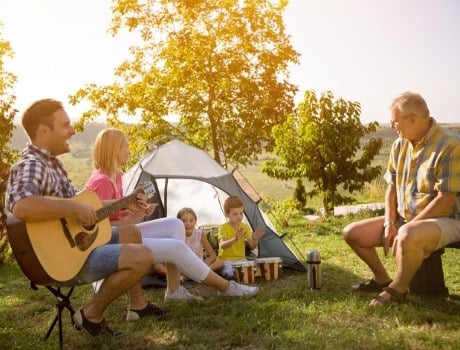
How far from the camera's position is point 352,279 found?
5238 millimetres

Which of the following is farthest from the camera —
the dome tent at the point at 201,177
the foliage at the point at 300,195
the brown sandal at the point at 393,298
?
the foliage at the point at 300,195

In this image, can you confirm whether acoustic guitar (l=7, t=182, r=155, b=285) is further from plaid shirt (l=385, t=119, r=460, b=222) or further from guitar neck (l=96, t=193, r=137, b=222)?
Answer: plaid shirt (l=385, t=119, r=460, b=222)

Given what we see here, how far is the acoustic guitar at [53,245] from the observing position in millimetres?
2984

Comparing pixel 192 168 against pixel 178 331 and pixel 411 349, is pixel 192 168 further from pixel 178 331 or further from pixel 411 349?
pixel 411 349

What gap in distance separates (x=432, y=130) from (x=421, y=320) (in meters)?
1.52

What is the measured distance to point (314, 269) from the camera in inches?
186

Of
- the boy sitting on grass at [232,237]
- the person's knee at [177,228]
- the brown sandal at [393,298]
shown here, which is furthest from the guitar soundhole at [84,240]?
the brown sandal at [393,298]

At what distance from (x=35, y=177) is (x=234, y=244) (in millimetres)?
2790

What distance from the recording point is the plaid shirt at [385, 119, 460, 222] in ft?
12.7

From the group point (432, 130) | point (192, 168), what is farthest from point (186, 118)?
point (432, 130)

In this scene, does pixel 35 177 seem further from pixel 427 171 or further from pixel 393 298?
pixel 427 171

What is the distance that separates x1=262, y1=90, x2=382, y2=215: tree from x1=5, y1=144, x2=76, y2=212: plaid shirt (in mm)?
8097

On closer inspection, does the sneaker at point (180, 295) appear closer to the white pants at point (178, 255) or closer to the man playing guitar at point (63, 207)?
the white pants at point (178, 255)

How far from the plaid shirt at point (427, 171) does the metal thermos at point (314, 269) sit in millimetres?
894
